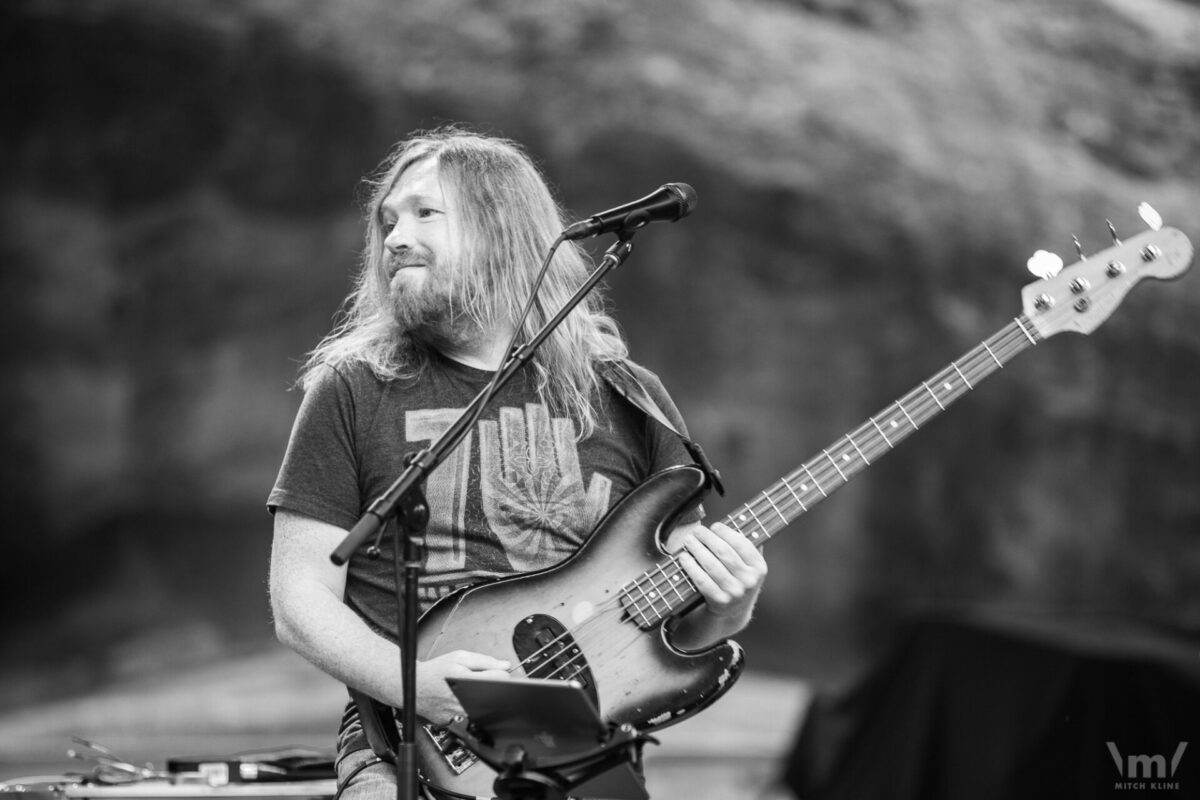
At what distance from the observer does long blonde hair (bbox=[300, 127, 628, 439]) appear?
249 cm

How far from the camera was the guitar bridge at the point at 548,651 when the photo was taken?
2146 mm

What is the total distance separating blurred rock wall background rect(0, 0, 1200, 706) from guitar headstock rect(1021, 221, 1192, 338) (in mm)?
2263

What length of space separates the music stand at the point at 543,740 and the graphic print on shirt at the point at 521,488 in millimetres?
514

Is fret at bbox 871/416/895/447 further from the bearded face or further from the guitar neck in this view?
the bearded face

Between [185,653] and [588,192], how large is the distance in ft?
7.37

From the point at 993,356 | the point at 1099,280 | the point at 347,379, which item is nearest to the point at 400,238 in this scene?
the point at 347,379

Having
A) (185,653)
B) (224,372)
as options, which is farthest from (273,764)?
(224,372)

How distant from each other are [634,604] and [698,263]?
274 centimetres

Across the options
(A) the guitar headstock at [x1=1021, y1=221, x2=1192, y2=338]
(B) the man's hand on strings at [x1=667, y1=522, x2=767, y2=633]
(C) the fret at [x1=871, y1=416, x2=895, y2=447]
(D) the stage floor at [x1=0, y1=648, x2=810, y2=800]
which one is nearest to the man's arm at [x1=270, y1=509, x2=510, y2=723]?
(B) the man's hand on strings at [x1=667, y1=522, x2=767, y2=633]

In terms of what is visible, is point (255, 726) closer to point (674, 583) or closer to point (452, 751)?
point (452, 751)

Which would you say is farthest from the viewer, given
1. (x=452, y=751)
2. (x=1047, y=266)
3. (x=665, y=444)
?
(x=665, y=444)

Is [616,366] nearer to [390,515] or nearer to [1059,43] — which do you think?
[390,515]

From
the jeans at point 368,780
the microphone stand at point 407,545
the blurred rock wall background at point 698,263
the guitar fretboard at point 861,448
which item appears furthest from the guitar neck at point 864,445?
the blurred rock wall background at point 698,263

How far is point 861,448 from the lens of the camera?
231 centimetres
